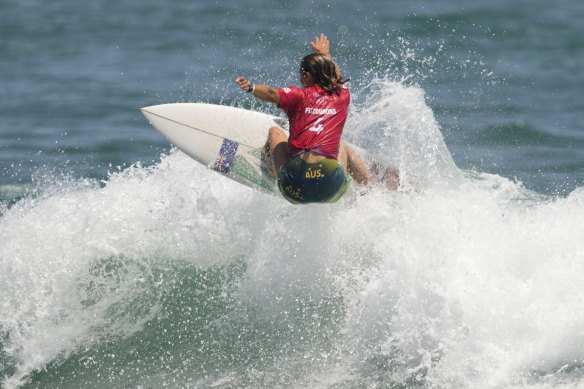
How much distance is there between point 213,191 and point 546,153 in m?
6.03

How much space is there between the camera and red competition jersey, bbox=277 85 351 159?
20.4ft

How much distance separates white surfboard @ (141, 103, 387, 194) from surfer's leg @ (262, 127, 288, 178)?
112 mm

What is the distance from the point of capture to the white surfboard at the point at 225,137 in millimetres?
7223

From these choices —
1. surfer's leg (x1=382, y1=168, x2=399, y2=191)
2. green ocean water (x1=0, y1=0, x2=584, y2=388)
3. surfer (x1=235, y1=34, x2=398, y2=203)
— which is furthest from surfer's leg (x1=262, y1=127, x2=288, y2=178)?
surfer's leg (x1=382, y1=168, x2=399, y2=191)

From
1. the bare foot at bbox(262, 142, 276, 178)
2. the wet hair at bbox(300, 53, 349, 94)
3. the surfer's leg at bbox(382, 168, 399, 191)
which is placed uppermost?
the wet hair at bbox(300, 53, 349, 94)

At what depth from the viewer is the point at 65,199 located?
8445mm

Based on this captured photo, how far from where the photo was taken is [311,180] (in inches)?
245

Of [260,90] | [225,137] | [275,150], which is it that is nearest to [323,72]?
[260,90]

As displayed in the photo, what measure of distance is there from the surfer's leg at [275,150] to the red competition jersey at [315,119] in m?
0.35

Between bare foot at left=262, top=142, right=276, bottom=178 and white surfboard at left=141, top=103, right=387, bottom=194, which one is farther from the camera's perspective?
white surfboard at left=141, top=103, right=387, bottom=194

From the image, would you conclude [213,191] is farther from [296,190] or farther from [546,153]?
[546,153]

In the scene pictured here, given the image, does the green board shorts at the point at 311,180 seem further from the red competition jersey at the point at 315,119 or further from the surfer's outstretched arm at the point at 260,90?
the surfer's outstretched arm at the point at 260,90

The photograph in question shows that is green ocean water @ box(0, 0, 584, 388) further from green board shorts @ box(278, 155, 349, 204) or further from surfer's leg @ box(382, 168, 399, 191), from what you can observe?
green board shorts @ box(278, 155, 349, 204)

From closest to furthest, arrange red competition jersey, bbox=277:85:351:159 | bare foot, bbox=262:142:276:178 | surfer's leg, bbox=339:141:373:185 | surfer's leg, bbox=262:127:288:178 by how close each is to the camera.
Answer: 1. red competition jersey, bbox=277:85:351:159
2. surfer's leg, bbox=262:127:288:178
3. surfer's leg, bbox=339:141:373:185
4. bare foot, bbox=262:142:276:178
